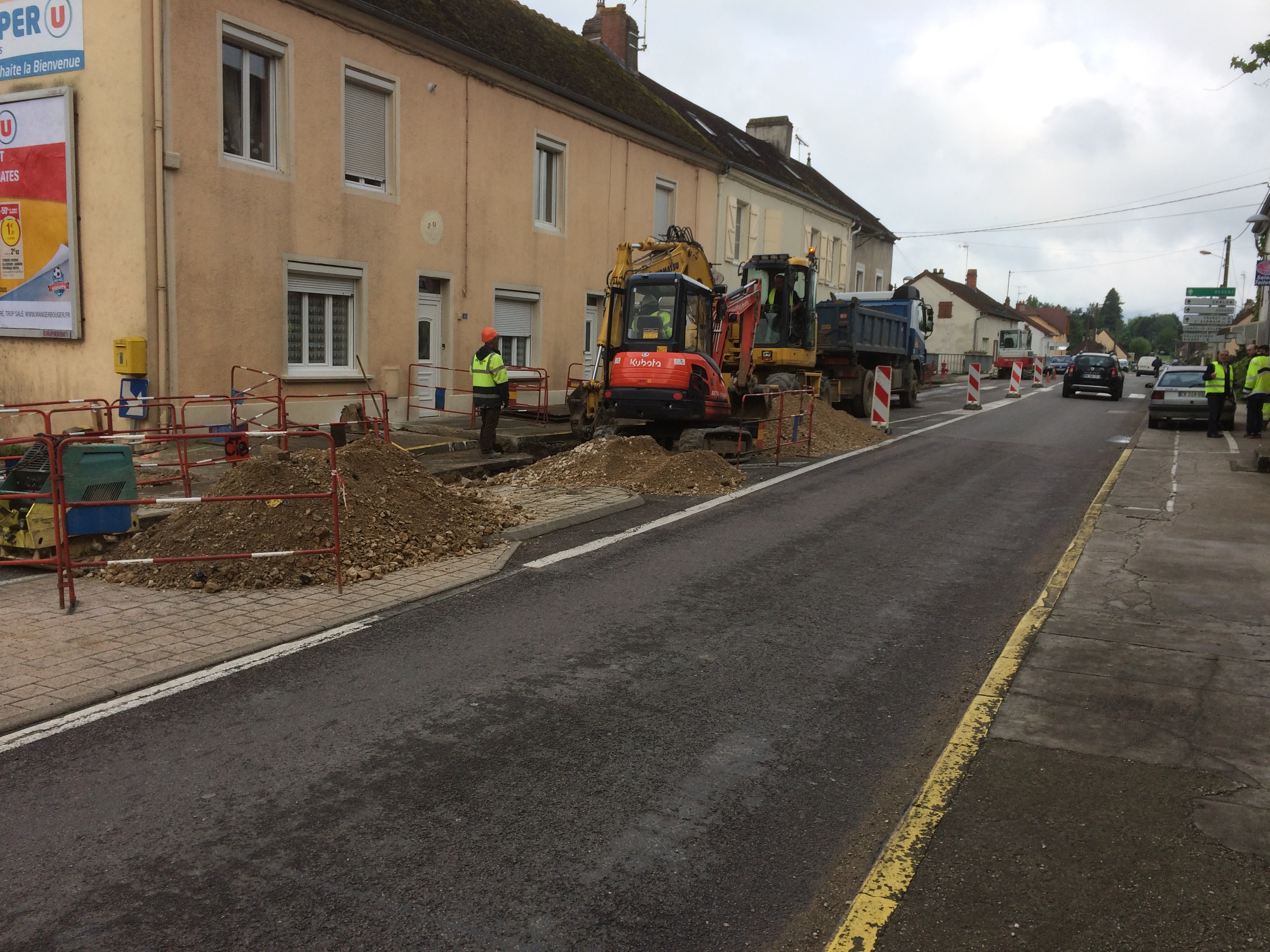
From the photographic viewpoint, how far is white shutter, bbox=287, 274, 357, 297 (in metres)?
15.7

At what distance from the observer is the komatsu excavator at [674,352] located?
14.0 metres

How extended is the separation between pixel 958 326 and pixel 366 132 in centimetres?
7102

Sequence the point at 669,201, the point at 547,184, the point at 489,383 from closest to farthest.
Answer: the point at 489,383
the point at 547,184
the point at 669,201

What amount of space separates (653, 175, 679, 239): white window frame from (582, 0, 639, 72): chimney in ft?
17.3

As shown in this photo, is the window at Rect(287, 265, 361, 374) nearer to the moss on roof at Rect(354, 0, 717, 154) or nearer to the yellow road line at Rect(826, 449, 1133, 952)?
the moss on roof at Rect(354, 0, 717, 154)

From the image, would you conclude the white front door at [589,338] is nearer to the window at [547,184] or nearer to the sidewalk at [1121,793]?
the window at [547,184]

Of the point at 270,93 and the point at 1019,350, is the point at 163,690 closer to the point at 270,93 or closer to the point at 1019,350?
the point at 270,93

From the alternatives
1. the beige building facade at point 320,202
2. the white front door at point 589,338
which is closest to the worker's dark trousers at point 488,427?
the beige building facade at point 320,202

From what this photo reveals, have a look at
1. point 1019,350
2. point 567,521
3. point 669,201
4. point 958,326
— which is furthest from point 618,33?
point 958,326

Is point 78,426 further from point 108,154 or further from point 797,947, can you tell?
point 797,947

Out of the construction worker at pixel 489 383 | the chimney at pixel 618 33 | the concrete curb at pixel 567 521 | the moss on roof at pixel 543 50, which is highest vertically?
the chimney at pixel 618 33

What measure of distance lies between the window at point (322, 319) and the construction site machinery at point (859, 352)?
9727 mm

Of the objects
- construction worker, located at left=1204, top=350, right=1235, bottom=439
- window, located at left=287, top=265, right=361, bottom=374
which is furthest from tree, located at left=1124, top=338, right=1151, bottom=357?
window, located at left=287, top=265, right=361, bottom=374

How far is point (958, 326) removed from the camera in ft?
263
